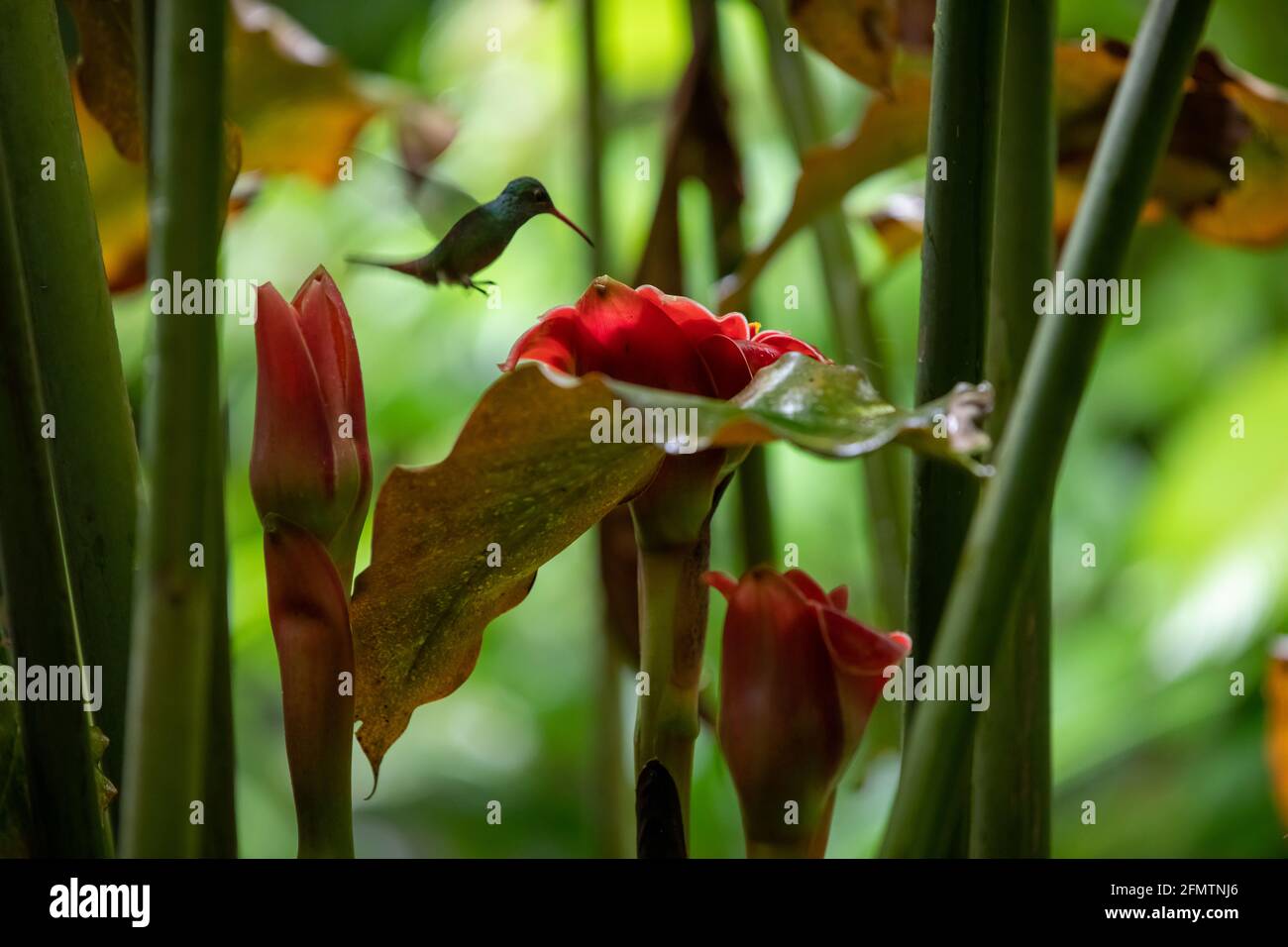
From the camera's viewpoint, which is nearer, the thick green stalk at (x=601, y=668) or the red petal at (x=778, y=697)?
the red petal at (x=778, y=697)

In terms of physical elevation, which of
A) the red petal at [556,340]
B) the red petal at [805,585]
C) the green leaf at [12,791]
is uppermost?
the red petal at [556,340]

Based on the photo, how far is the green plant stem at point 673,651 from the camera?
0.25 meters

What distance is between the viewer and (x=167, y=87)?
0.17m

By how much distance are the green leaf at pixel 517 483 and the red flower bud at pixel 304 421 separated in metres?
0.01

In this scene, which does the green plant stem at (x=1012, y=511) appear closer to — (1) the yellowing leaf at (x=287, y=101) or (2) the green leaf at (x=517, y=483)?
(2) the green leaf at (x=517, y=483)

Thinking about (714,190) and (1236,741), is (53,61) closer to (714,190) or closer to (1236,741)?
(714,190)

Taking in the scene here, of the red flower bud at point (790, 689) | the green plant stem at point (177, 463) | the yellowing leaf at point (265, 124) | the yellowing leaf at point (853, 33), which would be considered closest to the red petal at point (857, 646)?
the red flower bud at point (790, 689)

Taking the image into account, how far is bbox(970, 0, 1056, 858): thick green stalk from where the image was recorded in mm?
304

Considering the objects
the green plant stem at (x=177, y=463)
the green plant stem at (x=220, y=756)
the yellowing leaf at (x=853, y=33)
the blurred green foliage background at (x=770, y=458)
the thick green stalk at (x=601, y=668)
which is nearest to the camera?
the green plant stem at (x=177, y=463)

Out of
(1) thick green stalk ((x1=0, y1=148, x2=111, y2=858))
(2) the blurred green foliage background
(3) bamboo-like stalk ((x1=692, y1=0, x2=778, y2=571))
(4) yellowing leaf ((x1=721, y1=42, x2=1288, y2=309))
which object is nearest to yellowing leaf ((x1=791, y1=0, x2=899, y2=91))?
(4) yellowing leaf ((x1=721, y1=42, x2=1288, y2=309))

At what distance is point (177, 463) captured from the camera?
168mm

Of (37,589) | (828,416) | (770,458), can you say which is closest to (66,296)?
(37,589)

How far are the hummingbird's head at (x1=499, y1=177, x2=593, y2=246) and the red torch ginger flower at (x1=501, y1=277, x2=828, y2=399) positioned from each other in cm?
10

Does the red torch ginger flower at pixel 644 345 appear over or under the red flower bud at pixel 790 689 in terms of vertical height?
over
